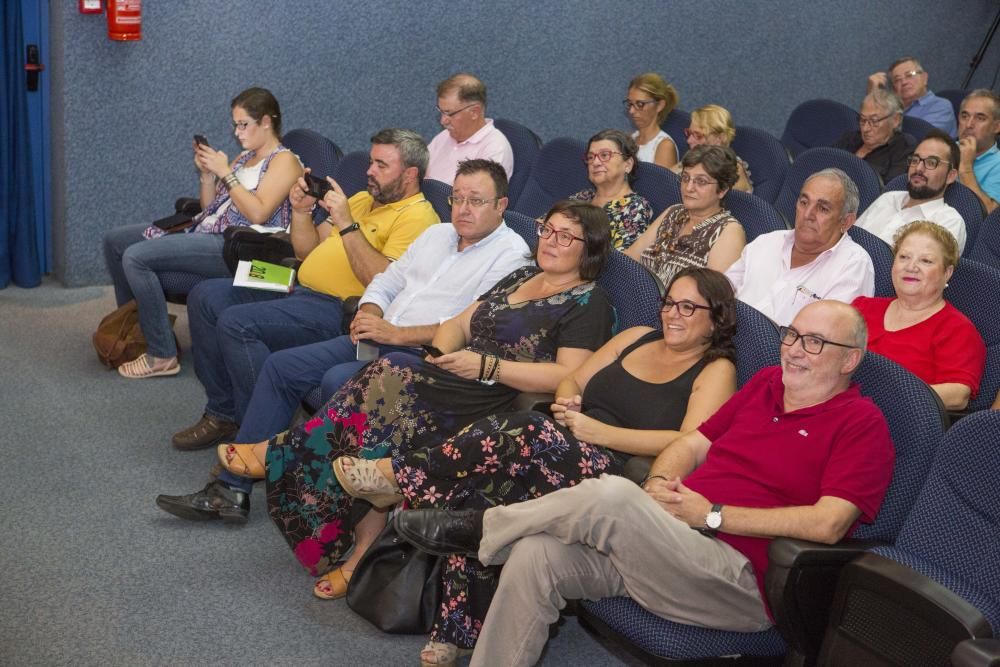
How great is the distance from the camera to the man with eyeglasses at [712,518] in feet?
7.17

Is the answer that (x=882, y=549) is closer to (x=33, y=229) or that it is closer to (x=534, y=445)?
(x=534, y=445)

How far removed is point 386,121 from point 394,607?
12.5ft

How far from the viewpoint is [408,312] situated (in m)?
3.48

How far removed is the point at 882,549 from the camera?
2168mm

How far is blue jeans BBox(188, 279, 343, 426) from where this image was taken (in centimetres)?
364

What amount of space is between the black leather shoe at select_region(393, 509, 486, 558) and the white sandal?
2267mm

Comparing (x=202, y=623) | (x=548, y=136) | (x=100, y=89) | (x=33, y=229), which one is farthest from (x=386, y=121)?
(x=202, y=623)

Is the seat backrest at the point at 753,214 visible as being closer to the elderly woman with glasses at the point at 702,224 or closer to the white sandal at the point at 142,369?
the elderly woman with glasses at the point at 702,224

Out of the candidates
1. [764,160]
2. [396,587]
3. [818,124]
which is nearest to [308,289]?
[396,587]

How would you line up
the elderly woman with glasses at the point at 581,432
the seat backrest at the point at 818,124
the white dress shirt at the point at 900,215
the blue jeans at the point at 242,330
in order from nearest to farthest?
the elderly woman with glasses at the point at 581,432 → the blue jeans at the point at 242,330 → the white dress shirt at the point at 900,215 → the seat backrest at the point at 818,124

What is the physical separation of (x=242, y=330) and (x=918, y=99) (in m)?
4.48

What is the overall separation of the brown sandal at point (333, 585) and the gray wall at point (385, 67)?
318 centimetres

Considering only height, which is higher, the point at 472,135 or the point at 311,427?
the point at 472,135

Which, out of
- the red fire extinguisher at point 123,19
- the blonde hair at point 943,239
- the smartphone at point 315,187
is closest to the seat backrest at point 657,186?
the blonde hair at point 943,239
